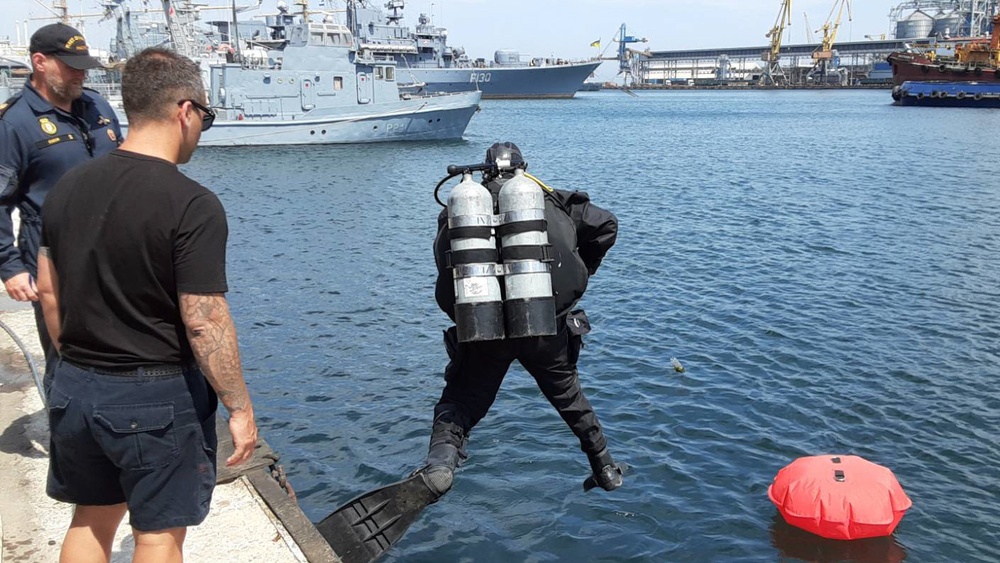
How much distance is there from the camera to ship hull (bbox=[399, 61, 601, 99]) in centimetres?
8675

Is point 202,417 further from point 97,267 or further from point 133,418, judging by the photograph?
point 97,267

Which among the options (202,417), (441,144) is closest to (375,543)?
(202,417)

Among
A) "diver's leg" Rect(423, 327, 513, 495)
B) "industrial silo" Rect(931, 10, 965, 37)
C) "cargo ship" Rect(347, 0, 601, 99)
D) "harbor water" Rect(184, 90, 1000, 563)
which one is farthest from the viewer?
"industrial silo" Rect(931, 10, 965, 37)

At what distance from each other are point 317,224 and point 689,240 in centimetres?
901

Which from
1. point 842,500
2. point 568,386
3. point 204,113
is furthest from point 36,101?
point 842,500

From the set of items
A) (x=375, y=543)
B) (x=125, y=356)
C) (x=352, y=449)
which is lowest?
(x=352, y=449)

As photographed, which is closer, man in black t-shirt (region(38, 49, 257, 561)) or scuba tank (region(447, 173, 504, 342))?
man in black t-shirt (region(38, 49, 257, 561))

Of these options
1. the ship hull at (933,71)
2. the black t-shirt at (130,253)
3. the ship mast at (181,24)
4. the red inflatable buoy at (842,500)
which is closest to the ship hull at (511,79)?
the ship hull at (933,71)

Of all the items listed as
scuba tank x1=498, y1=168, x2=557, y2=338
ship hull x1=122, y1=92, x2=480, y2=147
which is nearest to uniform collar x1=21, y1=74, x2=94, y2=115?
scuba tank x1=498, y1=168, x2=557, y2=338

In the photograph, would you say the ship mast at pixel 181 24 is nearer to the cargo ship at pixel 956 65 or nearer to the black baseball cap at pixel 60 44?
the black baseball cap at pixel 60 44

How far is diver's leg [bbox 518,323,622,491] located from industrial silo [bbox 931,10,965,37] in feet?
558

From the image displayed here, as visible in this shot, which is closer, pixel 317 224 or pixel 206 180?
pixel 317 224

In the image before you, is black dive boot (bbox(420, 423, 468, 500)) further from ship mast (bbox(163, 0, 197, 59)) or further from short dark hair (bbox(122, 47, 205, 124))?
ship mast (bbox(163, 0, 197, 59))

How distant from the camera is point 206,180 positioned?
28312 mm
